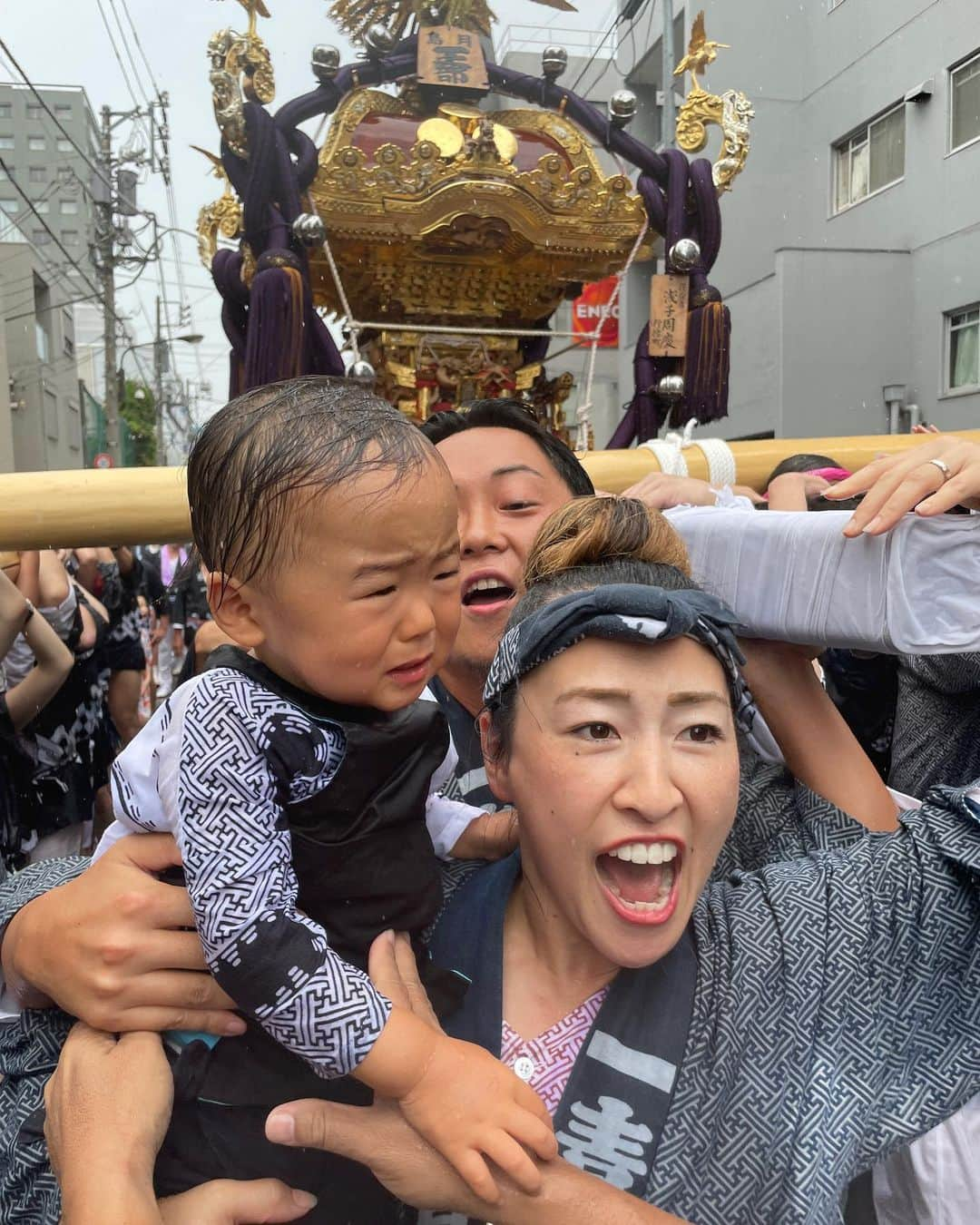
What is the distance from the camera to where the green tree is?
26.7 metres

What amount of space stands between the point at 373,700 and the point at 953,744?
3.76 feet

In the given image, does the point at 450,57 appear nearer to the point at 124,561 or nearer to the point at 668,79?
the point at 668,79

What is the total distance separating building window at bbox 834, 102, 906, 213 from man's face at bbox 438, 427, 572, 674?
2901 mm

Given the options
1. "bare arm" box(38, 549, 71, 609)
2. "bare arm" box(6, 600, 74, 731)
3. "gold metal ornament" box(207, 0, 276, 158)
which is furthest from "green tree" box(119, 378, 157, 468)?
"bare arm" box(6, 600, 74, 731)

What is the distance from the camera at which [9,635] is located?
2889 mm

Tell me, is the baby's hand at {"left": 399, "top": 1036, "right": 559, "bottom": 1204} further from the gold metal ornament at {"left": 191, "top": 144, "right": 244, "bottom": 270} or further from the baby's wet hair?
the gold metal ornament at {"left": 191, "top": 144, "right": 244, "bottom": 270}

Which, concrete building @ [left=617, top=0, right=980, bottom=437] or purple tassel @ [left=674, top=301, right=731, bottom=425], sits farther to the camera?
purple tassel @ [left=674, top=301, right=731, bottom=425]

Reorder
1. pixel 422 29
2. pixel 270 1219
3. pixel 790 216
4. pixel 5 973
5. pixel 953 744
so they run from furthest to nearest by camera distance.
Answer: pixel 790 216 < pixel 422 29 < pixel 953 744 < pixel 5 973 < pixel 270 1219

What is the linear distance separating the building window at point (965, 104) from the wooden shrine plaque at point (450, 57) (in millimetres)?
2171

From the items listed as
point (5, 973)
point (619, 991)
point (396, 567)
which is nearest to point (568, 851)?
point (619, 991)

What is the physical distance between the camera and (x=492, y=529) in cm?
178

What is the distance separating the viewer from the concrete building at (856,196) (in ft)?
11.4

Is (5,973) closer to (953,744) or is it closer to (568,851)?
(568,851)

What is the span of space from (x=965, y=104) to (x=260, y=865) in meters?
3.63
